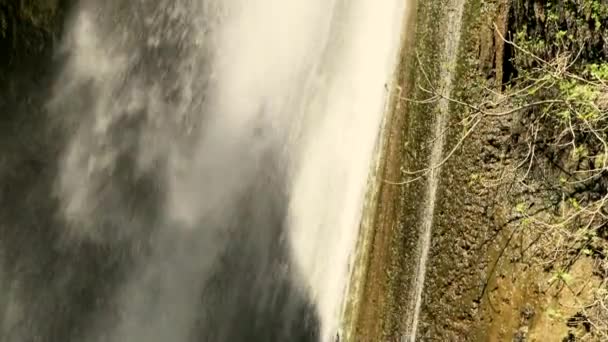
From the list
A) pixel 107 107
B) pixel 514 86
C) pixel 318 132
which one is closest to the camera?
pixel 107 107

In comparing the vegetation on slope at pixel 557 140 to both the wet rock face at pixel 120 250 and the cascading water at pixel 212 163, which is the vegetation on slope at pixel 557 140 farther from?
the wet rock face at pixel 120 250

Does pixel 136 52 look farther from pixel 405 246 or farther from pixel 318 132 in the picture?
pixel 405 246

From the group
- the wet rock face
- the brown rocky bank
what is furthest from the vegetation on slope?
the wet rock face

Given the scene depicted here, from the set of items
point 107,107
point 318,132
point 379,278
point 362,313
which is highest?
point 318,132

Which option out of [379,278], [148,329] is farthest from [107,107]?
[379,278]

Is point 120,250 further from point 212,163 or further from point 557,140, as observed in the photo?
point 557,140

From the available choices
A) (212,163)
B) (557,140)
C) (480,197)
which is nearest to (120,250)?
(212,163)

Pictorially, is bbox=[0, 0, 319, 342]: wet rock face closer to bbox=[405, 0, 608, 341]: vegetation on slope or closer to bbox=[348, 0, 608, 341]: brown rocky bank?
bbox=[348, 0, 608, 341]: brown rocky bank

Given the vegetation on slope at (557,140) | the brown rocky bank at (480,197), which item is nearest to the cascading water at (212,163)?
the brown rocky bank at (480,197)
